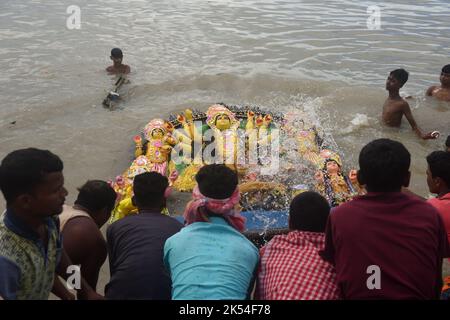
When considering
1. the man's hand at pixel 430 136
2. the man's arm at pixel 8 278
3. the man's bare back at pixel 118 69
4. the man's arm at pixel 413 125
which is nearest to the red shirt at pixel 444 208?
the man's arm at pixel 8 278

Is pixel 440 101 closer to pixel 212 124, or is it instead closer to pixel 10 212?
pixel 212 124

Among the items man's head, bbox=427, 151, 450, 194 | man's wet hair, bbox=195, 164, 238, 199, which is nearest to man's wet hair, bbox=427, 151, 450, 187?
man's head, bbox=427, 151, 450, 194

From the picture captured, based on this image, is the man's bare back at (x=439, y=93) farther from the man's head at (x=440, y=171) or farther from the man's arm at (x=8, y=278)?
the man's arm at (x=8, y=278)

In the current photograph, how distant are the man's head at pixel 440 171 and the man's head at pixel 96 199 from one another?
2.53 m

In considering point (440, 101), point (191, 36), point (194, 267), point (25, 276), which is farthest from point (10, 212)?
point (191, 36)

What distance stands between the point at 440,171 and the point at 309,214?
1.33m

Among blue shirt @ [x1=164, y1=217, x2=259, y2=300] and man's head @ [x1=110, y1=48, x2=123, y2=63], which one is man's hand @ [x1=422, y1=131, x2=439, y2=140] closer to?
blue shirt @ [x1=164, y1=217, x2=259, y2=300]

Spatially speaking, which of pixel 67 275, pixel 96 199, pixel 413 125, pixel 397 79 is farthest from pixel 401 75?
pixel 67 275

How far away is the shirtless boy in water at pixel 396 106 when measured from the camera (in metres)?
6.05

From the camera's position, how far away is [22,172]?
2.00 meters

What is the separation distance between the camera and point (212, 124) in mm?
5188

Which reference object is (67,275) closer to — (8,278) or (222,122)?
(8,278)

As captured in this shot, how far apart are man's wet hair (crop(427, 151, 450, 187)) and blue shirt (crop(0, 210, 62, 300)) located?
2805mm
